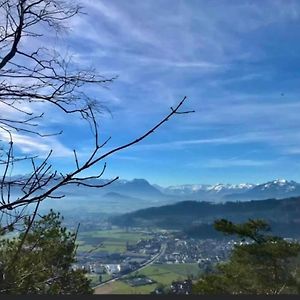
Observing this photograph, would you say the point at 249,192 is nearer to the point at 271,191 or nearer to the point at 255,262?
the point at 271,191

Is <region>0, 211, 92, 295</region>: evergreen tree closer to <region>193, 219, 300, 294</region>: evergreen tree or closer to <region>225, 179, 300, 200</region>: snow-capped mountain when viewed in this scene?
<region>193, 219, 300, 294</region>: evergreen tree

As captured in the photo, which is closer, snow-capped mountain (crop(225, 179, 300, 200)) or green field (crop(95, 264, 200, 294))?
green field (crop(95, 264, 200, 294))

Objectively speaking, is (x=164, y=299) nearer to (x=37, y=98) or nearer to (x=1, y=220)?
(x=1, y=220)

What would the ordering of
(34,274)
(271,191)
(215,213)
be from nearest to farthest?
(34,274) → (215,213) → (271,191)

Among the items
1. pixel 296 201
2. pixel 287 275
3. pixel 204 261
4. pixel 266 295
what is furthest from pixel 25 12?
pixel 296 201

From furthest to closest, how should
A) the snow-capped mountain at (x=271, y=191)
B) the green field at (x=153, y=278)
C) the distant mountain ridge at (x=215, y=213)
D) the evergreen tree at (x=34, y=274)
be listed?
the snow-capped mountain at (x=271, y=191), the distant mountain ridge at (x=215, y=213), the green field at (x=153, y=278), the evergreen tree at (x=34, y=274)

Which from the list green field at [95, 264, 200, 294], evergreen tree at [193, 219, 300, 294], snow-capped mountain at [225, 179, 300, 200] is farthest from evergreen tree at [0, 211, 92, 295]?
snow-capped mountain at [225, 179, 300, 200]

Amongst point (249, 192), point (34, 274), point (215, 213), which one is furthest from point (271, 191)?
point (34, 274)

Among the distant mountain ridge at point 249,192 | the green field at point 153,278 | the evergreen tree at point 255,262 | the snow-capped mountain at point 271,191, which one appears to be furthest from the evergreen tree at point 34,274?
the snow-capped mountain at point 271,191

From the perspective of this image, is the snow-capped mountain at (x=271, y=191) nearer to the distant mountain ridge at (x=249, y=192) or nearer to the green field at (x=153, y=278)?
the distant mountain ridge at (x=249, y=192)

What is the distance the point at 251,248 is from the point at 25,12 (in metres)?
13.3

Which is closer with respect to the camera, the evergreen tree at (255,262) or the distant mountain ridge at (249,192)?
the evergreen tree at (255,262)

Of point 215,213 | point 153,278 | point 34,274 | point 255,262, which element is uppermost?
point 215,213

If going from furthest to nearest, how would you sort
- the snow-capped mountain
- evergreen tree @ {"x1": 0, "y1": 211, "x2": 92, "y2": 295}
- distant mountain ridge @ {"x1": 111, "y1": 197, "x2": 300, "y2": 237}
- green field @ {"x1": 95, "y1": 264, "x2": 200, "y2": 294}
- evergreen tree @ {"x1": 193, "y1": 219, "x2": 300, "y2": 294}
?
1. the snow-capped mountain
2. distant mountain ridge @ {"x1": 111, "y1": 197, "x2": 300, "y2": 237}
3. evergreen tree @ {"x1": 193, "y1": 219, "x2": 300, "y2": 294}
4. green field @ {"x1": 95, "y1": 264, "x2": 200, "y2": 294}
5. evergreen tree @ {"x1": 0, "y1": 211, "x2": 92, "y2": 295}
